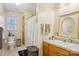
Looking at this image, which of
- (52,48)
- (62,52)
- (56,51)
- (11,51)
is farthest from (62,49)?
(11,51)

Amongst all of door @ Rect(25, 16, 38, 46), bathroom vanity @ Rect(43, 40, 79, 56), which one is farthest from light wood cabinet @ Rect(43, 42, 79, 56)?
door @ Rect(25, 16, 38, 46)

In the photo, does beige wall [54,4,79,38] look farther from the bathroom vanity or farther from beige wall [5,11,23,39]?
beige wall [5,11,23,39]

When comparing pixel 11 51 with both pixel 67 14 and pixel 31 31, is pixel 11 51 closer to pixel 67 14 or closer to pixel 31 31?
pixel 31 31

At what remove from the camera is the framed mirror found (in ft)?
8.60

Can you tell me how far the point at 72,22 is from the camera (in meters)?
2.61

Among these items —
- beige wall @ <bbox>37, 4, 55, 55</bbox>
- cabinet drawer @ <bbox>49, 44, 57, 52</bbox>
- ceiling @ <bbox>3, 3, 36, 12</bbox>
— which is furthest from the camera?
beige wall @ <bbox>37, 4, 55, 55</bbox>

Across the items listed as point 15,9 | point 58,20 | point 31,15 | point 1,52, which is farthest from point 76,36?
point 1,52

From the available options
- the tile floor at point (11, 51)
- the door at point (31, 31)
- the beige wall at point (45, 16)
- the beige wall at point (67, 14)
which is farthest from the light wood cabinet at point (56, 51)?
the tile floor at point (11, 51)

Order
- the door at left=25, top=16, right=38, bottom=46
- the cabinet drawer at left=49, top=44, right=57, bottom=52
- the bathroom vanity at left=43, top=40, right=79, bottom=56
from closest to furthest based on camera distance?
the bathroom vanity at left=43, top=40, right=79, bottom=56
the cabinet drawer at left=49, top=44, right=57, bottom=52
the door at left=25, top=16, right=38, bottom=46

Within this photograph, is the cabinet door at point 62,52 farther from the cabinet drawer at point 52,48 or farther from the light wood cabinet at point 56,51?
the cabinet drawer at point 52,48

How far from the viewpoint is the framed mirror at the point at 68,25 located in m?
2.62

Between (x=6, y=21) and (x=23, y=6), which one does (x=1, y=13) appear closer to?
(x=6, y=21)

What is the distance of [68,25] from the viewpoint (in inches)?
109

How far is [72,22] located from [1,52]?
6.94 ft
